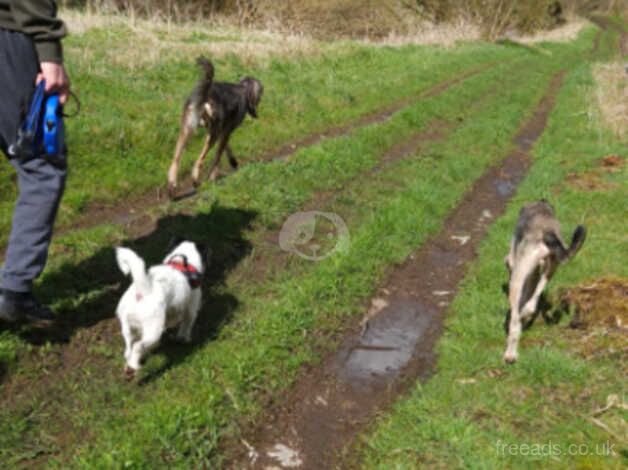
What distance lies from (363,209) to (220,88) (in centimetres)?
Result: 267

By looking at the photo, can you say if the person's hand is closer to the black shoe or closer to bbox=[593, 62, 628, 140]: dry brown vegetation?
the black shoe

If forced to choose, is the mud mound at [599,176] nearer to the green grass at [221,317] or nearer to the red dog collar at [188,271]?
the green grass at [221,317]

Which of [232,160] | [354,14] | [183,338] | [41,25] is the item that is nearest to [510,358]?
[183,338]

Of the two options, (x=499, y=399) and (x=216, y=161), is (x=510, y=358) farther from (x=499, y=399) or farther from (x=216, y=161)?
(x=216, y=161)

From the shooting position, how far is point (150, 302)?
3537mm

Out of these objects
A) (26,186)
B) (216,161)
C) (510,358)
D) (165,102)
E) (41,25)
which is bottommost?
(510,358)

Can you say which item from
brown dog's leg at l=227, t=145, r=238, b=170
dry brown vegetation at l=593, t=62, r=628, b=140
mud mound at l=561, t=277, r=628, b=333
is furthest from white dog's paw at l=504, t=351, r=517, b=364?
dry brown vegetation at l=593, t=62, r=628, b=140

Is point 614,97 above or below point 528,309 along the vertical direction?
below

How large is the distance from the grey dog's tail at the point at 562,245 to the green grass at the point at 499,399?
0.84 m

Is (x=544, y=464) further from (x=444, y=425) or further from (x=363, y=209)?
(x=363, y=209)

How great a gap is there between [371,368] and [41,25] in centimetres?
355

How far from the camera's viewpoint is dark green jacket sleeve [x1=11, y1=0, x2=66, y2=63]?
3.32 meters

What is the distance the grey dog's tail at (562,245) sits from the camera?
453 centimetres

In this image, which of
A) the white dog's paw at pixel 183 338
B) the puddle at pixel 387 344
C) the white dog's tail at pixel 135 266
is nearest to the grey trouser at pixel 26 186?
the white dog's tail at pixel 135 266
